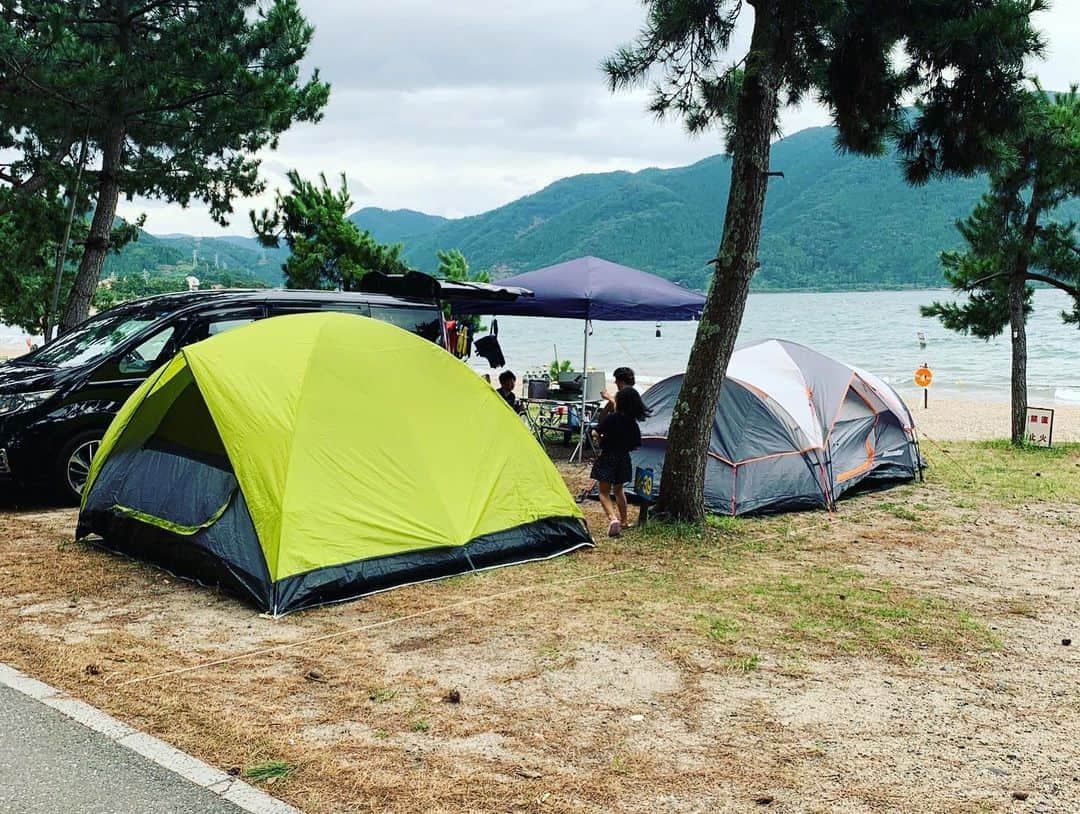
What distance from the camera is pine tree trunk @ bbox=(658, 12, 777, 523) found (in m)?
8.20

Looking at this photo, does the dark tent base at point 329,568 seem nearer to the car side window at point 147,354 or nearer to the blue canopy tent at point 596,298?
the car side window at point 147,354

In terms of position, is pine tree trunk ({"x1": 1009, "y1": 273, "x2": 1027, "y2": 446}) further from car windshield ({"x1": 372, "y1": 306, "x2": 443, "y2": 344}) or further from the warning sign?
car windshield ({"x1": 372, "y1": 306, "x2": 443, "y2": 344})

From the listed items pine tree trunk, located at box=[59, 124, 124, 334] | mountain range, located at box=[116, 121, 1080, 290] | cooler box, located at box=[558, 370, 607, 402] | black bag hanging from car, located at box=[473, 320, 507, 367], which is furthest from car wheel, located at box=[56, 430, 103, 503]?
mountain range, located at box=[116, 121, 1080, 290]

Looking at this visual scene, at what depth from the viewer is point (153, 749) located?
156 inches

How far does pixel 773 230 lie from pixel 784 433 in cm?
14021

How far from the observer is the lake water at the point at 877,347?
39938 mm

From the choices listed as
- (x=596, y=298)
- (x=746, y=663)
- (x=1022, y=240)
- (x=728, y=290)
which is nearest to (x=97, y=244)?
(x=596, y=298)

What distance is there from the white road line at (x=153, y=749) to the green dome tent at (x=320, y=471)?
1.44 meters

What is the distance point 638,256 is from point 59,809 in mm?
144329

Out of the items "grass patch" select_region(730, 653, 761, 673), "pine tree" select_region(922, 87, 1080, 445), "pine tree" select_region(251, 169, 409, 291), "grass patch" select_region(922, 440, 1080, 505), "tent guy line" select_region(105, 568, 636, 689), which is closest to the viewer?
"tent guy line" select_region(105, 568, 636, 689)

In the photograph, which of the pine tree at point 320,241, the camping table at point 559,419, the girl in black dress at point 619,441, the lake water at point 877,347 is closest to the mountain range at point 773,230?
the lake water at point 877,347

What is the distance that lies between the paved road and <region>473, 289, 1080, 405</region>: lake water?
78.2 feet

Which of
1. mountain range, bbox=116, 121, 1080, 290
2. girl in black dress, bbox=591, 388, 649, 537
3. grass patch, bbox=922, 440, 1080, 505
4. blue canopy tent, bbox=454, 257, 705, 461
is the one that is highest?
mountain range, bbox=116, 121, 1080, 290

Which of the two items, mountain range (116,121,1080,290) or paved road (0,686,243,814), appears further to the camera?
mountain range (116,121,1080,290)
